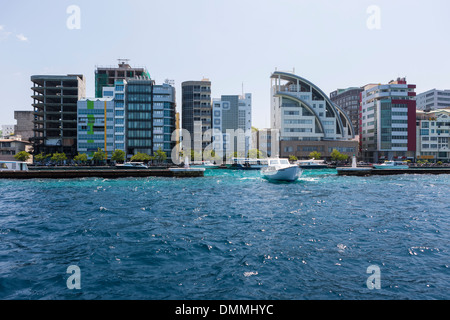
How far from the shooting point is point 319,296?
9.80 m

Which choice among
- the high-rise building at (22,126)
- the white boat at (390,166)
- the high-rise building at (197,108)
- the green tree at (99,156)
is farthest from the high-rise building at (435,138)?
the high-rise building at (22,126)

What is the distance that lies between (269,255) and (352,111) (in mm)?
201756

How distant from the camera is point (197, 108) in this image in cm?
12800

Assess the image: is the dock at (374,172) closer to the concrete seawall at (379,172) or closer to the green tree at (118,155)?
the concrete seawall at (379,172)

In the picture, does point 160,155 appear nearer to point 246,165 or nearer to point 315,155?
point 246,165

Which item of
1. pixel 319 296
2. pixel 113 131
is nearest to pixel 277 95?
pixel 113 131

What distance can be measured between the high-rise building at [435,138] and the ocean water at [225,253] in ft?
405

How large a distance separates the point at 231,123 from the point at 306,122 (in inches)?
1358

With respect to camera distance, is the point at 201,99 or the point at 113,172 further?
the point at 201,99

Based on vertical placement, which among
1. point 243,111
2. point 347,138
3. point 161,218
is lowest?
point 161,218

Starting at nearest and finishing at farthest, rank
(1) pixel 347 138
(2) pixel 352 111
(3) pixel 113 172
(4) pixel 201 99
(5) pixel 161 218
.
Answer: (5) pixel 161 218 < (3) pixel 113 172 < (4) pixel 201 99 < (1) pixel 347 138 < (2) pixel 352 111

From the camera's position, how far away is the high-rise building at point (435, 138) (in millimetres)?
129375

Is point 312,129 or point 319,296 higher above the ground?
point 312,129
